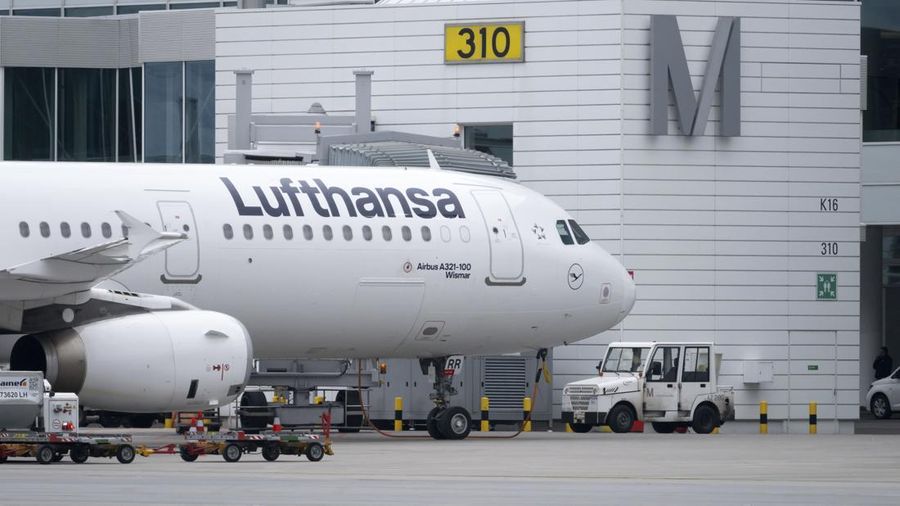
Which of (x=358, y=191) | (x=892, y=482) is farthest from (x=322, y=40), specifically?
(x=892, y=482)

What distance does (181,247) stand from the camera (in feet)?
78.6

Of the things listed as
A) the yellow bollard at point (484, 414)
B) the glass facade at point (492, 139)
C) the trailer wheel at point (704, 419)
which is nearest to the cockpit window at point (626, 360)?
the trailer wheel at point (704, 419)

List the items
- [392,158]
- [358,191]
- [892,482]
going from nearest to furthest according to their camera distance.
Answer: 1. [892,482]
2. [358,191]
3. [392,158]

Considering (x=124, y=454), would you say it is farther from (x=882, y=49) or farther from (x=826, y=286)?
(x=882, y=49)

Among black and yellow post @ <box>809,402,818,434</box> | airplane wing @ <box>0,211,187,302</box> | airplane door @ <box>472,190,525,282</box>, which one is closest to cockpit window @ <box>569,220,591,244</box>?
airplane door @ <box>472,190,525,282</box>

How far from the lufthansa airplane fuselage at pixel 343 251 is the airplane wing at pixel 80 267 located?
198 mm

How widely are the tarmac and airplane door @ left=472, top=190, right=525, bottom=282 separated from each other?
2.92m

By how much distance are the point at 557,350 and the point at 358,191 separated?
1250cm

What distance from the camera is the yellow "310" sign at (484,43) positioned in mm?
38031

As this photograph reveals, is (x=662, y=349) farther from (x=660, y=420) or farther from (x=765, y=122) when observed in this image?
(x=765, y=122)

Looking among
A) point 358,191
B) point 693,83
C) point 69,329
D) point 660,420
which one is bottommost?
point 660,420

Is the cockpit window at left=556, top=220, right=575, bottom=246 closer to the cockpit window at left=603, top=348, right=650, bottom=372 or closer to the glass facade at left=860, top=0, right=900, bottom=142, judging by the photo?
the cockpit window at left=603, top=348, right=650, bottom=372

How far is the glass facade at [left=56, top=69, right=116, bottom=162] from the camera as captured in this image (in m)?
52.6

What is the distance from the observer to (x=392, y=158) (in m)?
32.5
